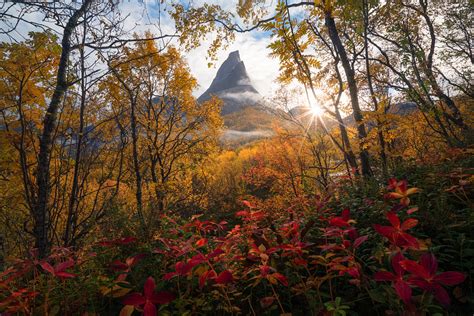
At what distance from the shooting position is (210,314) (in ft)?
4.32

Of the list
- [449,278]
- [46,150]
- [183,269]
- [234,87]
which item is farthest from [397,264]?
[234,87]

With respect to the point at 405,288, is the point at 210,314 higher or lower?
lower

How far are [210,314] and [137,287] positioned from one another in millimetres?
491

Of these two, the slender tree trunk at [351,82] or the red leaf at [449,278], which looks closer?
the red leaf at [449,278]

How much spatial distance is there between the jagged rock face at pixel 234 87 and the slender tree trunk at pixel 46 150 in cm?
11504

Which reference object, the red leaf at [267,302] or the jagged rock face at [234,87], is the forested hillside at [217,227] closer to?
the red leaf at [267,302]

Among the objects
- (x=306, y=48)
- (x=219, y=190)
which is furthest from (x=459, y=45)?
(x=219, y=190)

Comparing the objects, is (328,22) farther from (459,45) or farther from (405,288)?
(459,45)

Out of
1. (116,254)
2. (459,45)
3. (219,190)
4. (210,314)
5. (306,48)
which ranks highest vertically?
(459,45)

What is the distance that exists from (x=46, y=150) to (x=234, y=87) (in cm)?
14573

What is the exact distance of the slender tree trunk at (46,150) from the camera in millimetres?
2574

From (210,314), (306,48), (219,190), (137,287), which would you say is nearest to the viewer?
(210,314)

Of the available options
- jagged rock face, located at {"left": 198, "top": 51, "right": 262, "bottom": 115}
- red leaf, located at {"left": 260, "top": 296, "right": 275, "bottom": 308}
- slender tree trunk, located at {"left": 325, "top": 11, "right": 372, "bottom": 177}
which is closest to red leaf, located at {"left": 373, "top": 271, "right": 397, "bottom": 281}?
red leaf, located at {"left": 260, "top": 296, "right": 275, "bottom": 308}

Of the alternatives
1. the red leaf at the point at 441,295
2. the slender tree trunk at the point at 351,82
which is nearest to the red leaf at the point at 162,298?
the red leaf at the point at 441,295
